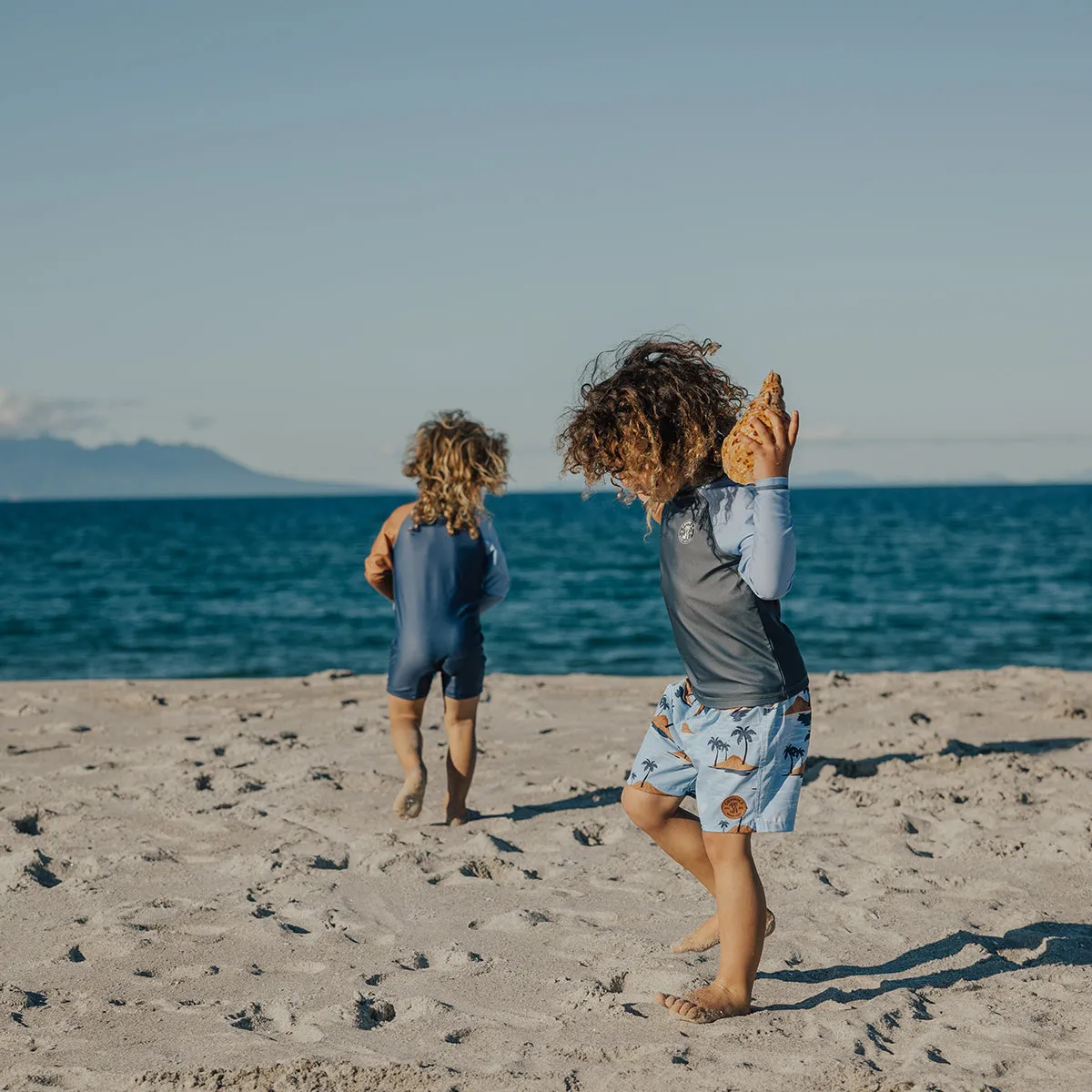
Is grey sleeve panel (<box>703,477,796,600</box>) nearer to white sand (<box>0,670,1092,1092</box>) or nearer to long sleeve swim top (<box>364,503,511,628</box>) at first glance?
white sand (<box>0,670,1092,1092</box>)

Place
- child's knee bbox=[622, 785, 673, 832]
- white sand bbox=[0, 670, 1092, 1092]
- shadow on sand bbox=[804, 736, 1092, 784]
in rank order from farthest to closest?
shadow on sand bbox=[804, 736, 1092, 784] → child's knee bbox=[622, 785, 673, 832] → white sand bbox=[0, 670, 1092, 1092]

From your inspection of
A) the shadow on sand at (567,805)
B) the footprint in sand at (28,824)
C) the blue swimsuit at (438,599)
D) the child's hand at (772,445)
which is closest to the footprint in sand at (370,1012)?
the child's hand at (772,445)

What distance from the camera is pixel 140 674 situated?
576 inches

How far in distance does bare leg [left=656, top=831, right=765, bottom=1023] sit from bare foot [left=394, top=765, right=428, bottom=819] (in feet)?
6.53

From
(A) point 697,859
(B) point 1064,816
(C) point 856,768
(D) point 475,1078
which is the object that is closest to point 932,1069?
(A) point 697,859

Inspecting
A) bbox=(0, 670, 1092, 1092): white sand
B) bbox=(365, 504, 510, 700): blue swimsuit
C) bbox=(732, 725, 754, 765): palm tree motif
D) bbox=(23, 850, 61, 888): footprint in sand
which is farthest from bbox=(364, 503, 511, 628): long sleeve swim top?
bbox=(732, 725, 754, 765): palm tree motif

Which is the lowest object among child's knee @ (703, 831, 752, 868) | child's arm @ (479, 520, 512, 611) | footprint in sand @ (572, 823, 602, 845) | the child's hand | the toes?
footprint in sand @ (572, 823, 602, 845)

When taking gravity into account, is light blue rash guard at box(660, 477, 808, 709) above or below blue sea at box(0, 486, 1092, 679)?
above

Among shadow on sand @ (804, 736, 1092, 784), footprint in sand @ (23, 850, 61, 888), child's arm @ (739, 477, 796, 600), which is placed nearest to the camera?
child's arm @ (739, 477, 796, 600)

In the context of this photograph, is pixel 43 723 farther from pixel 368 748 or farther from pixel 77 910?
pixel 77 910

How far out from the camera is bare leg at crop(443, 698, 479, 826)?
5.06m

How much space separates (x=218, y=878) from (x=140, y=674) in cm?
1102

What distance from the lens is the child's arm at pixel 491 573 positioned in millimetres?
5039

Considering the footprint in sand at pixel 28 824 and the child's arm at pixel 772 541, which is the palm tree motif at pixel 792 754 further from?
the footprint in sand at pixel 28 824
